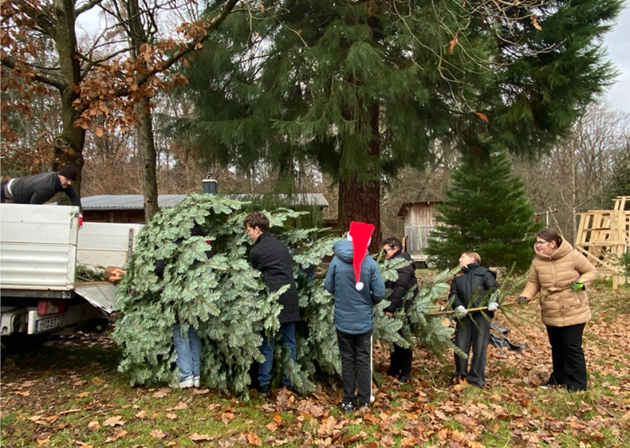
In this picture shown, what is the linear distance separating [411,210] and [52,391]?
25435mm

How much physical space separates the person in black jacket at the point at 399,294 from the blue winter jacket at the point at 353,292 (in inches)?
29.8

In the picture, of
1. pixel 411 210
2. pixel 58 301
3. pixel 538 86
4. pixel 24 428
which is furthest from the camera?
pixel 411 210

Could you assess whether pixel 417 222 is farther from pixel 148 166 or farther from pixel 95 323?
pixel 95 323

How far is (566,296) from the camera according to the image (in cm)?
501

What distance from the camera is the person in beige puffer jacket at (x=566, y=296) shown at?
16.4 ft

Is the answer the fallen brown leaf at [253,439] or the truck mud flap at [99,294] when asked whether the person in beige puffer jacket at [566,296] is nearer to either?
the fallen brown leaf at [253,439]

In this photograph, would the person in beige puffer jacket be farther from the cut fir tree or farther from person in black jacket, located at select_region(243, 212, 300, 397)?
person in black jacket, located at select_region(243, 212, 300, 397)

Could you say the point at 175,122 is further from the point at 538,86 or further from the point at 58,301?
the point at 538,86

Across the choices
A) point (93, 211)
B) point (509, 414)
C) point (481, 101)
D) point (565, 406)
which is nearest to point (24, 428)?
point (509, 414)

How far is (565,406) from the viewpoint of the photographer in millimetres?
4625

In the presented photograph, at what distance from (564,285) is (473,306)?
0.91 meters

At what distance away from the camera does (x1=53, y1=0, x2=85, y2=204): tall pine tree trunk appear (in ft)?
25.2

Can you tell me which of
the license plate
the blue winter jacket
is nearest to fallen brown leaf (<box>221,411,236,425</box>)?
the blue winter jacket

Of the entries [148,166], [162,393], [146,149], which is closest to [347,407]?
[162,393]
